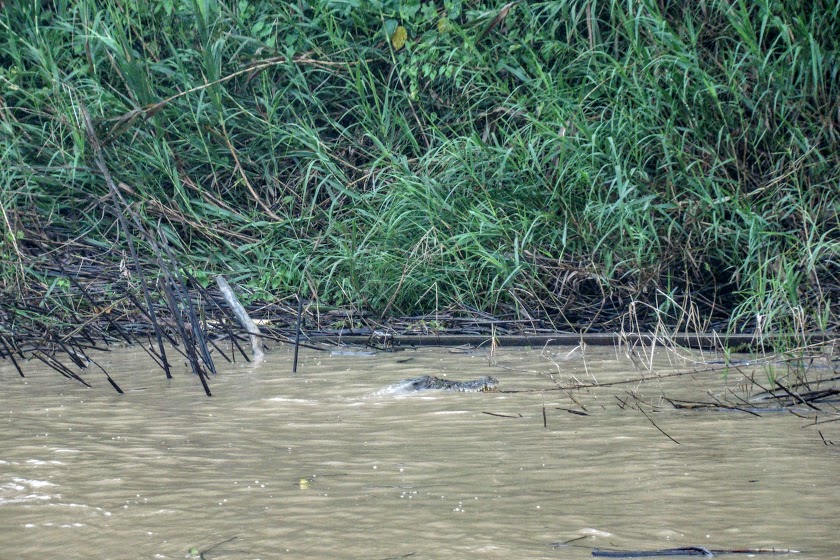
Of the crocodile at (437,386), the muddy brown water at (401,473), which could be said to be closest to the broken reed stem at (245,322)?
the muddy brown water at (401,473)

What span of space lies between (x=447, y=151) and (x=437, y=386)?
2.78 m

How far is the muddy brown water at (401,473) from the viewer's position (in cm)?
221

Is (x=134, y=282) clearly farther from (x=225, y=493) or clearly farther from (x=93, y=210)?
(x=225, y=493)

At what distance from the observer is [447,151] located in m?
6.66

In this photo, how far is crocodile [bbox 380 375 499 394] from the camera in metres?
Answer: 4.12

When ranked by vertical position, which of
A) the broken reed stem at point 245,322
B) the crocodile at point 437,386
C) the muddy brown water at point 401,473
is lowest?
the muddy brown water at point 401,473

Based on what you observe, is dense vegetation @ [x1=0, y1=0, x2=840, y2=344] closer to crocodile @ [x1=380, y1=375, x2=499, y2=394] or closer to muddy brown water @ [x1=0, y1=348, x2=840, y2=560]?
crocodile @ [x1=380, y1=375, x2=499, y2=394]

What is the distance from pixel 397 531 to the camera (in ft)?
7.46

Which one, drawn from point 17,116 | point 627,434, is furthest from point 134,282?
point 627,434

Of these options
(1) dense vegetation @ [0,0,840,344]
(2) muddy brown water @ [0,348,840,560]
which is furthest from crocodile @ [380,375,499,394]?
(1) dense vegetation @ [0,0,840,344]

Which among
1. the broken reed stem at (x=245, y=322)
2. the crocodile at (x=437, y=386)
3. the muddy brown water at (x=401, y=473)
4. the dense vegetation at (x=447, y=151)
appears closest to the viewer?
the muddy brown water at (x=401, y=473)

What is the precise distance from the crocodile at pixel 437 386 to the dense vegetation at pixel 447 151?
119 centimetres

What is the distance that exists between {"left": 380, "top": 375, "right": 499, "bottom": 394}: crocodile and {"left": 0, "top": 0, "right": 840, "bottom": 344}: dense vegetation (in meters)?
1.19

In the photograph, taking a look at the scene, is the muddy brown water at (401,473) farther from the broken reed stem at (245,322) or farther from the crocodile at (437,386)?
the broken reed stem at (245,322)
